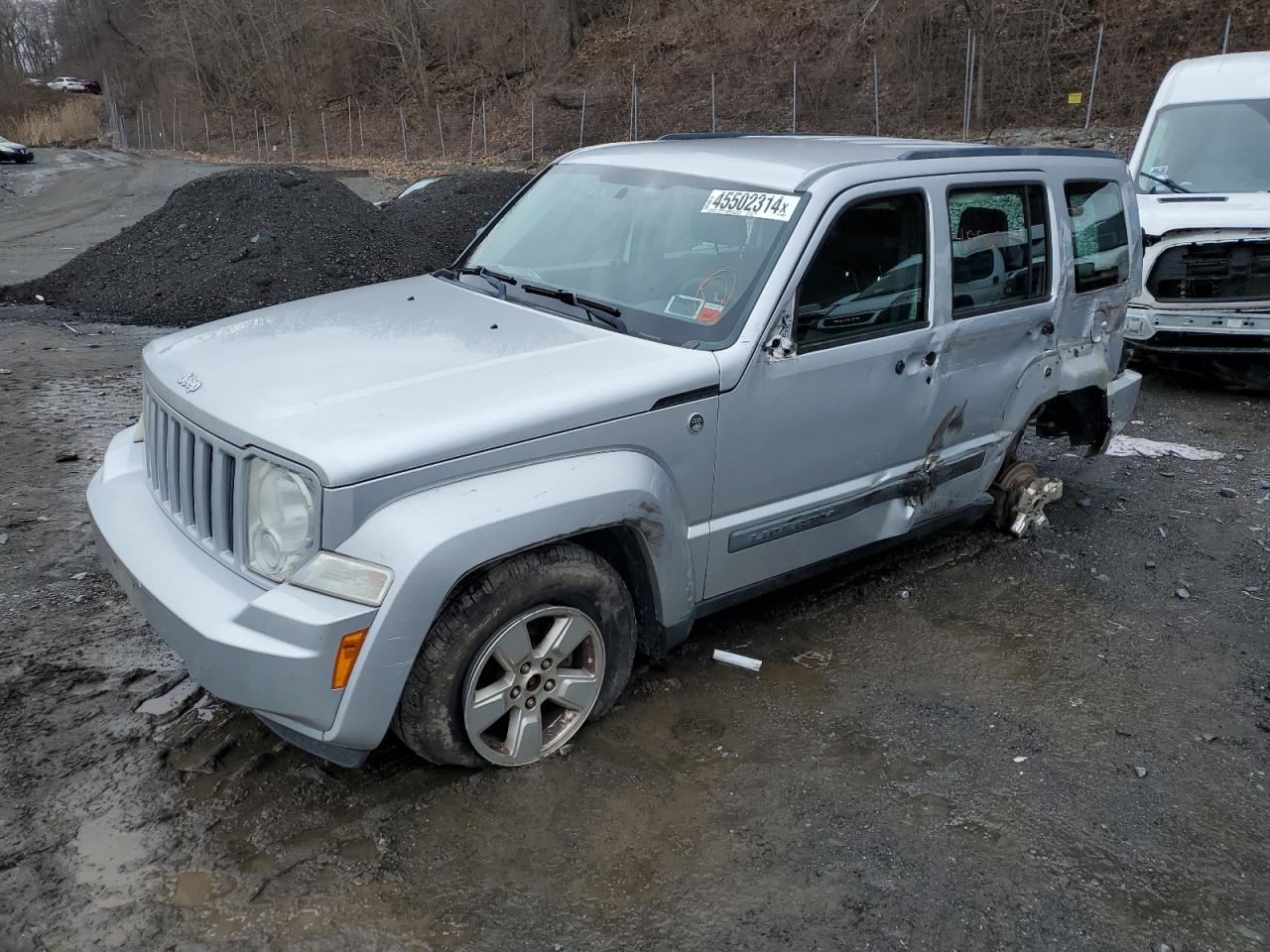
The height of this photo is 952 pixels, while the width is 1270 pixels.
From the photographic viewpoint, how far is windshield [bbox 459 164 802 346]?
3.66m

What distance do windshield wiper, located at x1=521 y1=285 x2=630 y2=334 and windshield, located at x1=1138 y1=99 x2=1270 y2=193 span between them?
637 centimetres

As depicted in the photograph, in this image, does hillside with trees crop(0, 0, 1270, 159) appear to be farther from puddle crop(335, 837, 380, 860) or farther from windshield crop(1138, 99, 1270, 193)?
puddle crop(335, 837, 380, 860)

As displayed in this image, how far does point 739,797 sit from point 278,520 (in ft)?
5.53

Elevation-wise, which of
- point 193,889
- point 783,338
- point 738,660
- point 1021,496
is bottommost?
point 193,889

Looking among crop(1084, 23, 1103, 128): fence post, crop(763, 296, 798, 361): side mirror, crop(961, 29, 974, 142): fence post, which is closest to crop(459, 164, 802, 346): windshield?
crop(763, 296, 798, 361): side mirror

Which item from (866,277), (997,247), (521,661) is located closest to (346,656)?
(521,661)

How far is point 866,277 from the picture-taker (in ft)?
→ 12.9

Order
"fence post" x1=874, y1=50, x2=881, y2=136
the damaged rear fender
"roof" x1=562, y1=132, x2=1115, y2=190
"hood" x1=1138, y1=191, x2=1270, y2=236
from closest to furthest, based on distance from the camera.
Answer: "roof" x1=562, y1=132, x2=1115, y2=190 → the damaged rear fender → "hood" x1=1138, y1=191, x2=1270, y2=236 → "fence post" x1=874, y1=50, x2=881, y2=136

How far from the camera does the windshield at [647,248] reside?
144 inches

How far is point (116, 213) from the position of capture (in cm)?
2008

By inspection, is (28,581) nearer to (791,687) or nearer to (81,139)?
(791,687)

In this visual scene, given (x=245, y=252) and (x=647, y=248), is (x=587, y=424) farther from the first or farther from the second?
(x=245, y=252)

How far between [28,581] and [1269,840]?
488 centimetres

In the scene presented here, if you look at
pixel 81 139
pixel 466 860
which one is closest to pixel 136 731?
pixel 466 860
